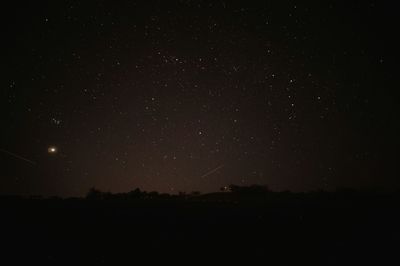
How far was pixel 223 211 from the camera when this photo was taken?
44.4 ft

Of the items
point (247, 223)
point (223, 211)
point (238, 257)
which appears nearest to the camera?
point (238, 257)

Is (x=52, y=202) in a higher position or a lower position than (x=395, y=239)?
higher

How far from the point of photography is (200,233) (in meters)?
11.7

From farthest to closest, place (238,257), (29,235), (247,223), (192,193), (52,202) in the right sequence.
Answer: (192,193)
(52,202)
(247,223)
(29,235)
(238,257)

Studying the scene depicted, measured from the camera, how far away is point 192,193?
20906mm

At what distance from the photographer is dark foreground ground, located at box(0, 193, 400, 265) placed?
34.4 feet

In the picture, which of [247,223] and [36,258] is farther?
[247,223]

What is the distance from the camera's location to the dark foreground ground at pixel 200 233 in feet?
34.4

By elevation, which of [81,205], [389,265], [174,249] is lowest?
[389,265]

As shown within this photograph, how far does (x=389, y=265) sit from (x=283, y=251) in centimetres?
243

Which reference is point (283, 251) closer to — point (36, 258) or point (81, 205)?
point (36, 258)

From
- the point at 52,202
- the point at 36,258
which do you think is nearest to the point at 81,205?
the point at 52,202

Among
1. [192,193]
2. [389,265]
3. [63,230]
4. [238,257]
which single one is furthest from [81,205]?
[389,265]

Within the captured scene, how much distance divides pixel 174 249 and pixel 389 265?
5007mm
